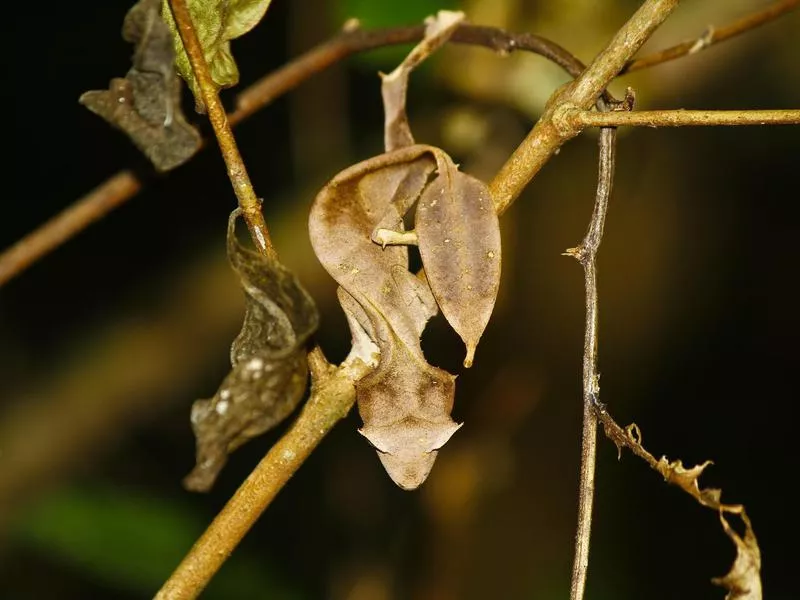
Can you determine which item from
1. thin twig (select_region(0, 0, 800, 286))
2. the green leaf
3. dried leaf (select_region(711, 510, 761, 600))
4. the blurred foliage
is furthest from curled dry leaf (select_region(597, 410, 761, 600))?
the green leaf

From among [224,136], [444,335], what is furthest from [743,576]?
[444,335]

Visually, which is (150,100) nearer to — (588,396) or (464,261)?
(464,261)

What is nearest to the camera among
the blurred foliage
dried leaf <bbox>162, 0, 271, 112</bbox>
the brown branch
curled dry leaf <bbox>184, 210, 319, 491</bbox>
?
curled dry leaf <bbox>184, 210, 319, 491</bbox>

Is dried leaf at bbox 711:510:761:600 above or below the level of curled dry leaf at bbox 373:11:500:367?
below

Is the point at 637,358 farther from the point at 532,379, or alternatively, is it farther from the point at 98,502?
the point at 98,502

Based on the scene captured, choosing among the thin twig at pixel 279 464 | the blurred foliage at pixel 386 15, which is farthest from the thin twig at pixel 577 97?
the blurred foliage at pixel 386 15

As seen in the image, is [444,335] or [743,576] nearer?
[743,576]

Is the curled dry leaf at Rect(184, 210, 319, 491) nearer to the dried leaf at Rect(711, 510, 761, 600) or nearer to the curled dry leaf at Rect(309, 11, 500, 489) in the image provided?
the curled dry leaf at Rect(309, 11, 500, 489)
